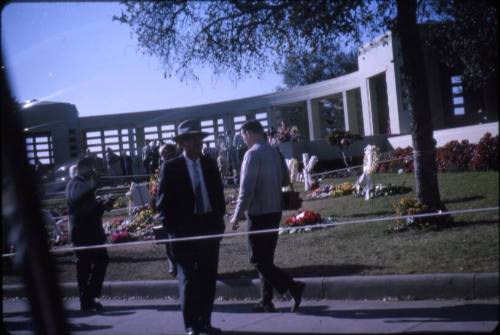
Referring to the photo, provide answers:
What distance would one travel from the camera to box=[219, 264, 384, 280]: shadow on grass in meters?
7.20

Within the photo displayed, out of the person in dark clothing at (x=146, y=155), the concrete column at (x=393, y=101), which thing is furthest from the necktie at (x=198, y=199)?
the concrete column at (x=393, y=101)

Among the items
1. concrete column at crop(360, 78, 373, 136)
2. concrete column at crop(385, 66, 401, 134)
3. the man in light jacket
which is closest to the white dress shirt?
the man in light jacket

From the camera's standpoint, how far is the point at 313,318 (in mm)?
6031

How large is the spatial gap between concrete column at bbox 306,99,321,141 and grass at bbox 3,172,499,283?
5785 millimetres

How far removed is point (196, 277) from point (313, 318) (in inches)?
52.1

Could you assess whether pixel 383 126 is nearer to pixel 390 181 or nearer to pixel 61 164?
pixel 390 181

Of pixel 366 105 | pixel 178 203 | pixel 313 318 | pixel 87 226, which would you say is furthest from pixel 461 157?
pixel 366 105

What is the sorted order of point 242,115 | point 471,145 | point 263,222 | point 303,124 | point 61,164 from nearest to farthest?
point 263,222, point 61,164, point 471,145, point 242,115, point 303,124

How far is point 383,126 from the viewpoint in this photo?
63.5 ft

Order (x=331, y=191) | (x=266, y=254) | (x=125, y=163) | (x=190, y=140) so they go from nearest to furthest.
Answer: (x=190, y=140) < (x=266, y=254) < (x=125, y=163) < (x=331, y=191)

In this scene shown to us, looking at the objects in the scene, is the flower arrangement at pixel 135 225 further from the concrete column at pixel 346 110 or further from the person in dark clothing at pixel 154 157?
the concrete column at pixel 346 110

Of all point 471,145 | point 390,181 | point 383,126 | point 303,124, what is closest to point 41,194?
point 471,145

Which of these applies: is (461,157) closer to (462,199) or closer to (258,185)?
(462,199)

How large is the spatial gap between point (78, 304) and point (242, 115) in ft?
12.9
